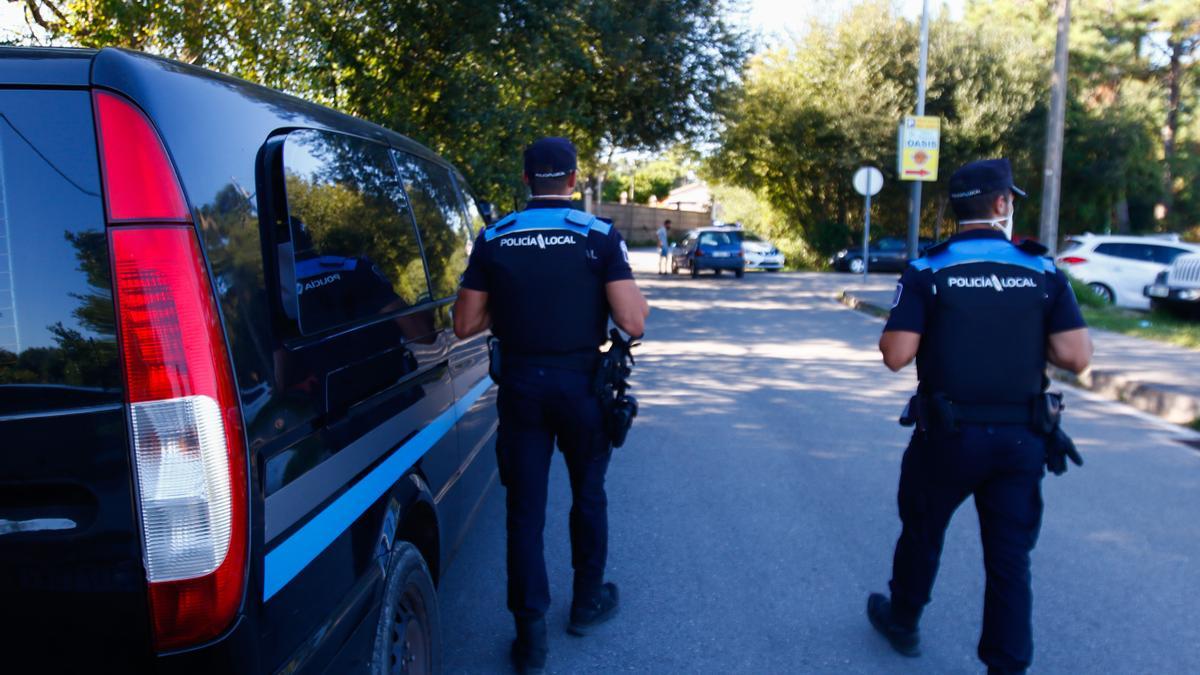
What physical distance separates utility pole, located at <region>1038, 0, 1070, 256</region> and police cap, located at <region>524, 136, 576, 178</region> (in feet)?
47.0

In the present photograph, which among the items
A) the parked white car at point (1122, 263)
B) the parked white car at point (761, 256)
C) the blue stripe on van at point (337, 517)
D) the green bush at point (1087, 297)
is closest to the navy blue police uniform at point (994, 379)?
the blue stripe on van at point (337, 517)

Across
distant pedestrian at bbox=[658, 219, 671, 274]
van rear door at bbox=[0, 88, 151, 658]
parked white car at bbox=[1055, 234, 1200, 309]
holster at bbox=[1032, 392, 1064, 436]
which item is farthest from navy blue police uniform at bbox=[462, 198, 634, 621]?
distant pedestrian at bbox=[658, 219, 671, 274]

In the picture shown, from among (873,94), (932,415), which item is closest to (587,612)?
(932,415)

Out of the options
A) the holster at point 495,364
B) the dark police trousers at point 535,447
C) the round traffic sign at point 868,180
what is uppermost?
the round traffic sign at point 868,180

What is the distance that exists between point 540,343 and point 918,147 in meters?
20.3

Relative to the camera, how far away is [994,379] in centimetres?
318

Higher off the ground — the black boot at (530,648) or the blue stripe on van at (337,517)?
the blue stripe on van at (337,517)

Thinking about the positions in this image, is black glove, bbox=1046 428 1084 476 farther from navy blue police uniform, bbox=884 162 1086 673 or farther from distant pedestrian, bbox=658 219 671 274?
distant pedestrian, bbox=658 219 671 274

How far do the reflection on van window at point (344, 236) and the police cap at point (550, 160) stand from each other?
0.52 m

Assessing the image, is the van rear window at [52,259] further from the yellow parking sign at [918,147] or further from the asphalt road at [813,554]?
the yellow parking sign at [918,147]

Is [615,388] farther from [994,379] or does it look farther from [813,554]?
[813,554]

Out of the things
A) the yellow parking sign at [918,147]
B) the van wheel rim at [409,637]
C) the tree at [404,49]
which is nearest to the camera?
the van wheel rim at [409,637]

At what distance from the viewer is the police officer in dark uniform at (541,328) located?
344 centimetres

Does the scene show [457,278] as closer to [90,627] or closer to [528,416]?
[528,416]
